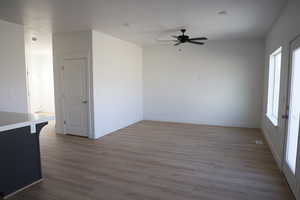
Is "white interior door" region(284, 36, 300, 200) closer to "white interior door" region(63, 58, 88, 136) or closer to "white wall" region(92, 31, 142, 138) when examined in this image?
"white wall" region(92, 31, 142, 138)

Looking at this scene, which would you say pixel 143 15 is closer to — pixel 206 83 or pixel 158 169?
pixel 158 169

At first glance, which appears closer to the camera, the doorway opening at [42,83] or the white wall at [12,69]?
the white wall at [12,69]

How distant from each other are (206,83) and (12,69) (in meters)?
5.20

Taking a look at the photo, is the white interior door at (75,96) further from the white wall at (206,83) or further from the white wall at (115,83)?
the white wall at (206,83)

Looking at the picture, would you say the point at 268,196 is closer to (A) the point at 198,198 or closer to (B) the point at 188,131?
(A) the point at 198,198

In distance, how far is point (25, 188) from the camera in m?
2.72

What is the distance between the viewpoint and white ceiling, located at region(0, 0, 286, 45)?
3.15 meters

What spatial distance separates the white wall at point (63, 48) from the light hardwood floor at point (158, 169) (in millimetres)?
776

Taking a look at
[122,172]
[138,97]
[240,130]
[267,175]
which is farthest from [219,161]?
[138,97]

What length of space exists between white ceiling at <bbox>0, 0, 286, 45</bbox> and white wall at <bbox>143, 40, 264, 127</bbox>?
1111mm

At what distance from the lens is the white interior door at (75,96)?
4980 mm

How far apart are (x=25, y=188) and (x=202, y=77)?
5.43 m

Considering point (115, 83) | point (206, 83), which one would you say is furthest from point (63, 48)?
point (206, 83)

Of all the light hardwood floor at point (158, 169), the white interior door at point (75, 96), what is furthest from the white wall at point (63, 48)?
the light hardwood floor at point (158, 169)
